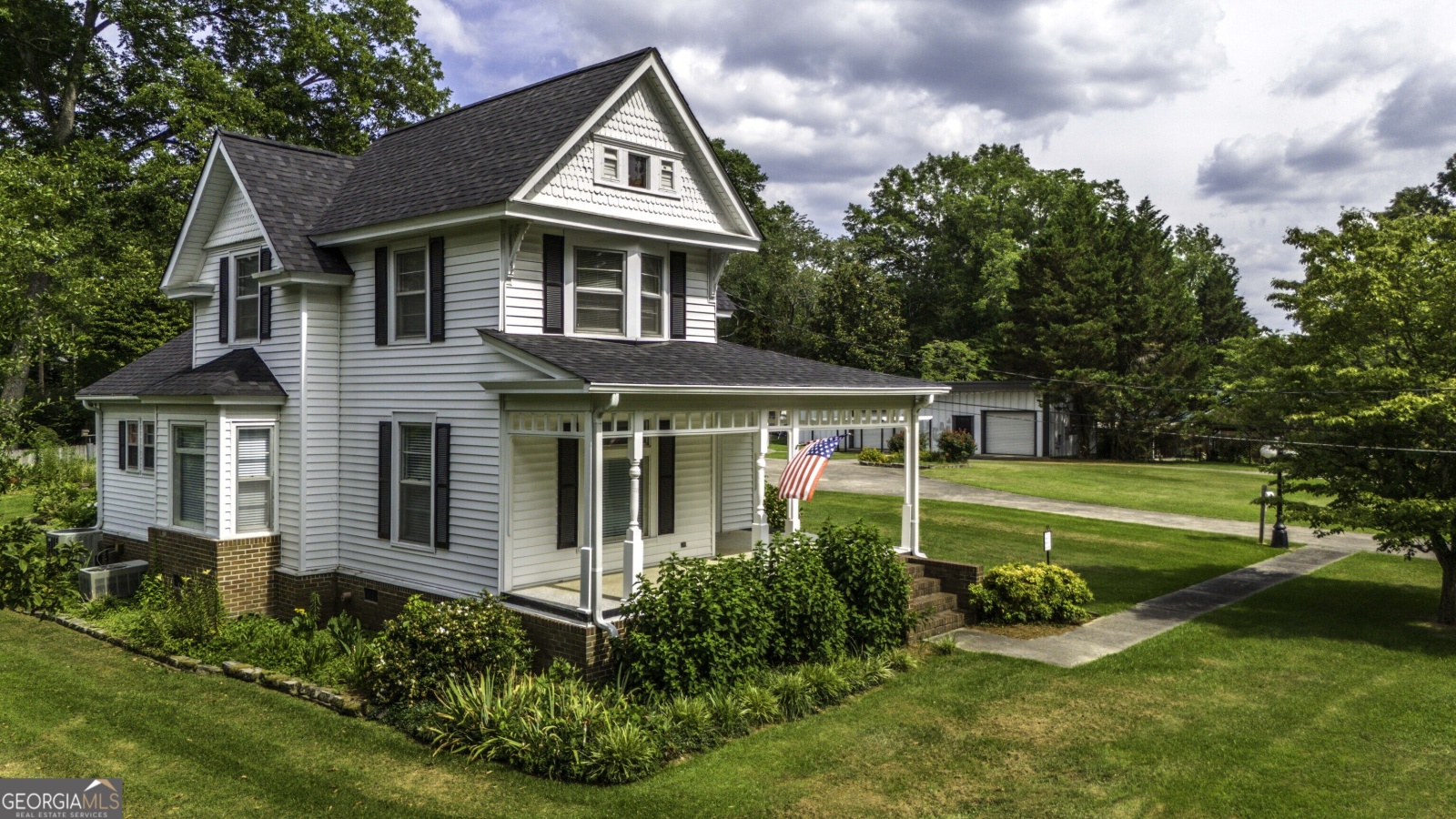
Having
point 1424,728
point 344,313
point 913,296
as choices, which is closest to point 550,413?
point 344,313

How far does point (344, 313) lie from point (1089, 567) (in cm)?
1680

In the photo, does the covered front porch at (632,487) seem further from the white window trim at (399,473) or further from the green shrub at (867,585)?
the white window trim at (399,473)

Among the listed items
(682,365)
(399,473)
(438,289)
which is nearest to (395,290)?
(438,289)

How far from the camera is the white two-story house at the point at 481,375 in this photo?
1326cm

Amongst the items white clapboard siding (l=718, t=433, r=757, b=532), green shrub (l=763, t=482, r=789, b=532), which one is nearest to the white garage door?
green shrub (l=763, t=482, r=789, b=532)

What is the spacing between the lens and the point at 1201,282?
3123 inches

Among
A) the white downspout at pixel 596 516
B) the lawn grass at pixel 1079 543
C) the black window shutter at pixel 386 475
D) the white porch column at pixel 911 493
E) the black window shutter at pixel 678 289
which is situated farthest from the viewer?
the lawn grass at pixel 1079 543

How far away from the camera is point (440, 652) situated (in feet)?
37.7

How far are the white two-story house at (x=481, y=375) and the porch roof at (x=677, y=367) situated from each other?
0.07 meters

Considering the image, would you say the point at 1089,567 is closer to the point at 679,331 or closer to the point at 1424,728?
the point at 1424,728

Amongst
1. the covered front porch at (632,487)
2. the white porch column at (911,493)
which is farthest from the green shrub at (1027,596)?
the covered front porch at (632,487)

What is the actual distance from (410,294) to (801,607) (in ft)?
25.0

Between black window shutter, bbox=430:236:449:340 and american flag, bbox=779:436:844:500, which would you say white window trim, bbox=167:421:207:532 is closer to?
black window shutter, bbox=430:236:449:340

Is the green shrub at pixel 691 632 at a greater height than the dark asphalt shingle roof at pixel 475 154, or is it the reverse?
the dark asphalt shingle roof at pixel 475 154
